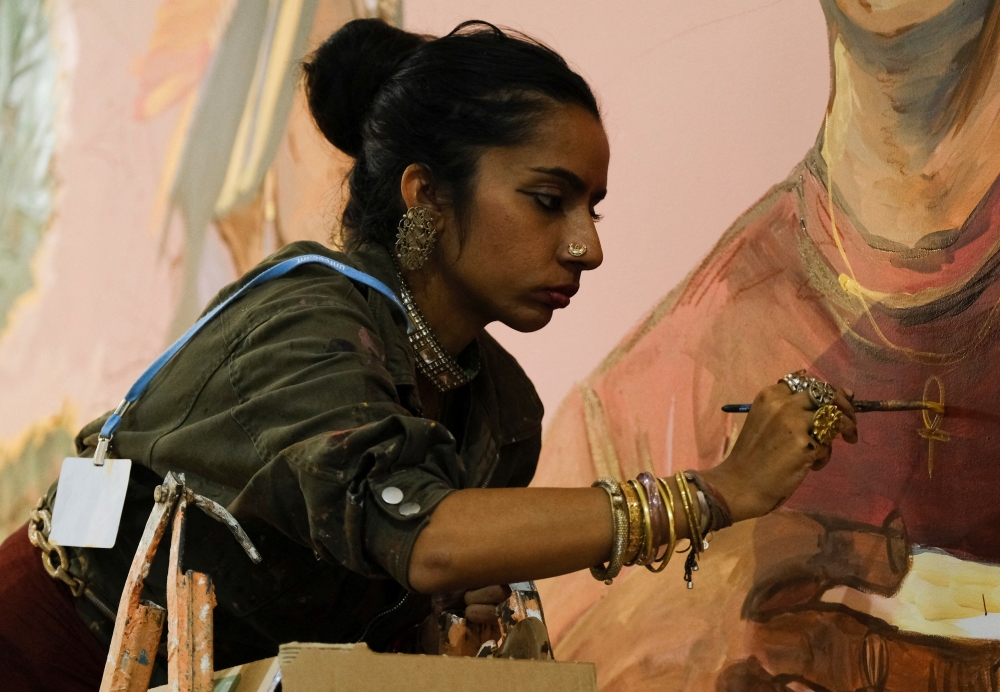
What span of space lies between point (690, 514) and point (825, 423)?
20 cm

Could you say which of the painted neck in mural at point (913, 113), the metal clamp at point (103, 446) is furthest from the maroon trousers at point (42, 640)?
the painted neck in mural at point (913, 113)

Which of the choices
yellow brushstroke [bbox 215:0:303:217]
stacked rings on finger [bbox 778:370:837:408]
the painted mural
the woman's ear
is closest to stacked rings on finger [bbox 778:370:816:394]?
stacked rings on finger [bbox 778:370:837:408]

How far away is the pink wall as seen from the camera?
1.48 m

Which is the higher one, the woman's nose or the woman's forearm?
the woman's nose

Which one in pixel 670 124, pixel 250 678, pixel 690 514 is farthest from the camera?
pixel 670 124

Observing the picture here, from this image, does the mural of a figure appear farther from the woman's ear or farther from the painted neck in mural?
the woman's ear

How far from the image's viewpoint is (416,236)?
127 centimetres

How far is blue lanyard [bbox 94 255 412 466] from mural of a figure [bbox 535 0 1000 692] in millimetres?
533

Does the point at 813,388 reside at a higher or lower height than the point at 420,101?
lower

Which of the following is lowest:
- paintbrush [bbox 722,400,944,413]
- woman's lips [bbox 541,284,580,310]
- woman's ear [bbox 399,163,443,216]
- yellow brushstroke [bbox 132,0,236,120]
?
paintbrush [bbox 722,400,944,413]

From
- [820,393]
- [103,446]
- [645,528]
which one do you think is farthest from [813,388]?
[103,446]

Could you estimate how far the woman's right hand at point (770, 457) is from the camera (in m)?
1.02

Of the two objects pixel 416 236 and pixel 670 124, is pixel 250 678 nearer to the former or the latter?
pixel 416 236

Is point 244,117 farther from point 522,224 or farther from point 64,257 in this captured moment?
point 522,224
